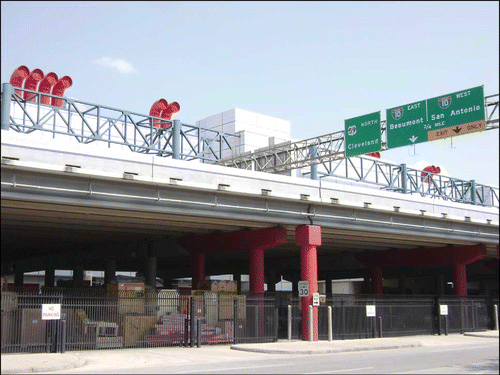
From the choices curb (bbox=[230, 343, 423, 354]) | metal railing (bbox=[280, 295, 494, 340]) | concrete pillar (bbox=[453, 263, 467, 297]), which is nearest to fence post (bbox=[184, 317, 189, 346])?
curb (bbox=[230, 343, 423, 354])

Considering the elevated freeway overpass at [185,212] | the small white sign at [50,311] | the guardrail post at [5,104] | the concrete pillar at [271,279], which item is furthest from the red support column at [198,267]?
the concrete pillar at [271,279]

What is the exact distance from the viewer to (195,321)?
1110 inches

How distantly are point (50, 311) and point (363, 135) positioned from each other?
22243 millimetres

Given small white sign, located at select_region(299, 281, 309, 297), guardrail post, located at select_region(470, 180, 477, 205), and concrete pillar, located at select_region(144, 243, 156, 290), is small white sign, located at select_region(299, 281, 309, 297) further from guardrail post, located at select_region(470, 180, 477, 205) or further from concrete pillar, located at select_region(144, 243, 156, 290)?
guardrail post, located at select_region(470, 180, 477, 205)

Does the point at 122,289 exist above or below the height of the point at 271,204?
below

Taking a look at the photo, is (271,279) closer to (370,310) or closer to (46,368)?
(370,310)

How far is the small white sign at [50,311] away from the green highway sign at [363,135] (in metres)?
21.4

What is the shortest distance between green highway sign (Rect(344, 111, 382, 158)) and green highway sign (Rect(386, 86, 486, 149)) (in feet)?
3.05

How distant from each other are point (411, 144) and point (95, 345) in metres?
19.8

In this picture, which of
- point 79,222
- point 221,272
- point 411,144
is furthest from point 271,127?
point 79,222

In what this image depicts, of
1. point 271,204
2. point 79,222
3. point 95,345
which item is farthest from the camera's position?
point 79,222

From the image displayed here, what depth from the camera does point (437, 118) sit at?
34406 millimetres

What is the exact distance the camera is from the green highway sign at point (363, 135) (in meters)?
38.2

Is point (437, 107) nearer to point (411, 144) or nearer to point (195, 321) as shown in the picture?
point (411, 144)
